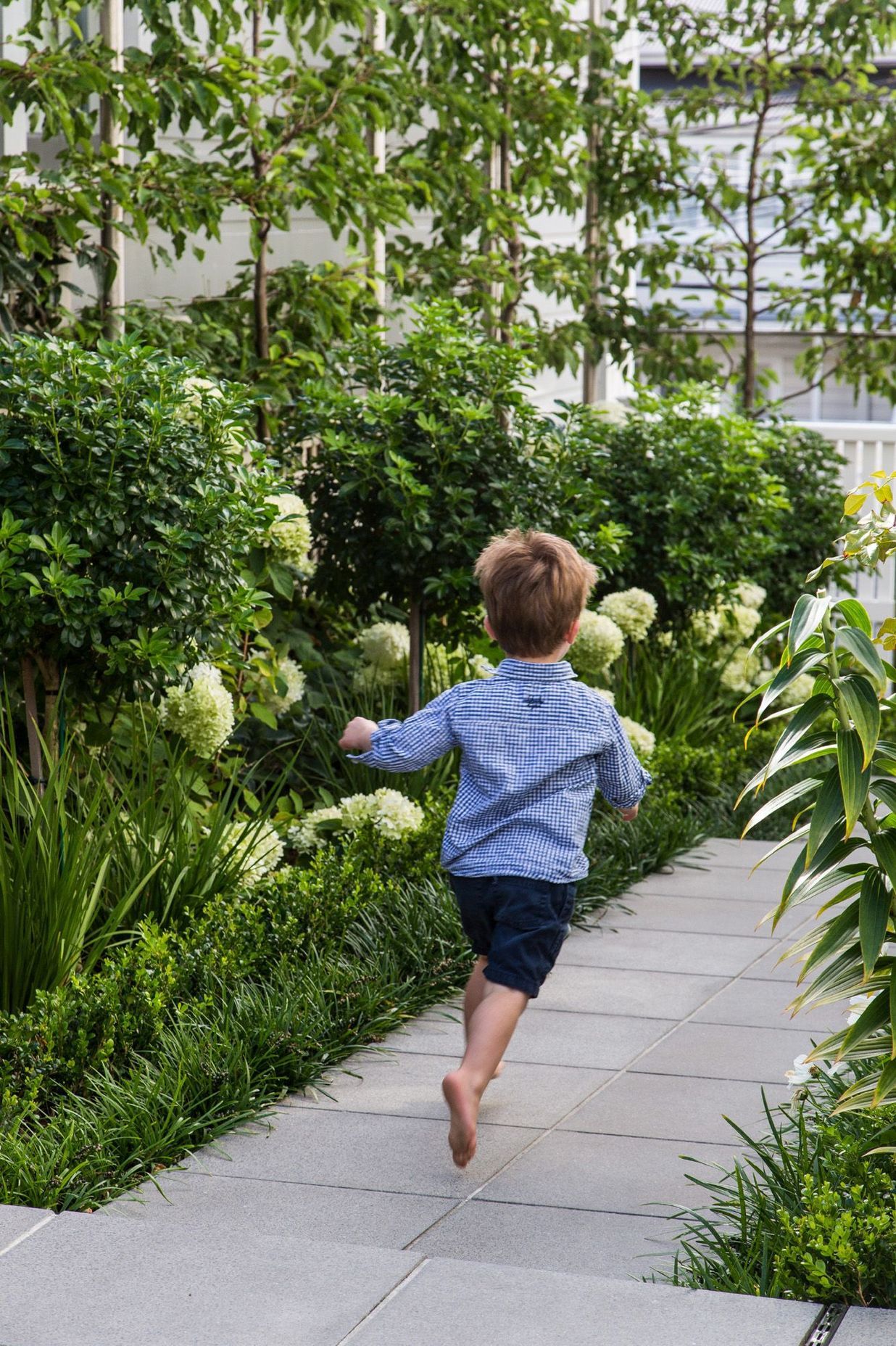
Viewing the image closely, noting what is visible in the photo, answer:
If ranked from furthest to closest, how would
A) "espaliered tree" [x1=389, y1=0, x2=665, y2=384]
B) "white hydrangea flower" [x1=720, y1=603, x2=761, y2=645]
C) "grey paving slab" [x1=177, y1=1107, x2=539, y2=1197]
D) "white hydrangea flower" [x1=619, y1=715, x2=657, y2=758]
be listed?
"white hydrangea flower" [x1=720, y1=603, x2=761, y2=645], "espaliered tree" [x1=389, y1=0, x2=665, y2=384], "white hydrangea flower" [x1=619, y1=715, x2=657, y2=758], "grey paving slab" [x1=177, y1=1107, x2=539, y2=1197]

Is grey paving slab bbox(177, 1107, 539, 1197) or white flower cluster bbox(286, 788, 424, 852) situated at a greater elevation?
white flower cluster bbox(286, 788, 424, 852)

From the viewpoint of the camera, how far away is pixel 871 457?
10172 mm

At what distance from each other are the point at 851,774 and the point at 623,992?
1890mm

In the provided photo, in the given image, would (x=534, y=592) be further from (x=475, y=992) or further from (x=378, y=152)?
(x=378, y=152)

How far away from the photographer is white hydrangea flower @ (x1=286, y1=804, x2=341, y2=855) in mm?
4965

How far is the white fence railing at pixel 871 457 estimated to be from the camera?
10000 millimetres

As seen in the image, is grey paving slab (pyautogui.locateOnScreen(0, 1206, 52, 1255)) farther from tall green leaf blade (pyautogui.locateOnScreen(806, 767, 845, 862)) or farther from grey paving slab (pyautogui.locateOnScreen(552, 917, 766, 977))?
grey paving slab (pyautogui.locateOnScreen(552, 917, 766, 977))

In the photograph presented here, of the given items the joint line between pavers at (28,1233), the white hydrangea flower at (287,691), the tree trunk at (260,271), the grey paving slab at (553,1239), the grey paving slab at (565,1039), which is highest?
the tree trunk at (260,271)

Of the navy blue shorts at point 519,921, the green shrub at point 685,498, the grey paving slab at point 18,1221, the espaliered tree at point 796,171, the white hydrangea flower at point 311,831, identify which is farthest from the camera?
the espaliered tree at point 796,171

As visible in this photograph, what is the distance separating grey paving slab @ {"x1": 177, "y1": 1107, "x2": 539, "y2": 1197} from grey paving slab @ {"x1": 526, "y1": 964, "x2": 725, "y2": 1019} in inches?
33.7

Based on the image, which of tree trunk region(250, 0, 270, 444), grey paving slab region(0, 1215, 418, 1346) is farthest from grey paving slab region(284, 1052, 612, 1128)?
tree trunk region(250, 0, 270, 444)

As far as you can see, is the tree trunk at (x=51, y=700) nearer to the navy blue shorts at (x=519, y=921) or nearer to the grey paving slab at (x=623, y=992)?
the navy blue shorts at (x=519, y=921)

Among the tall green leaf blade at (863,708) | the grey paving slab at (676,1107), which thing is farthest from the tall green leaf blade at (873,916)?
the grey paving slab at (676,1107)

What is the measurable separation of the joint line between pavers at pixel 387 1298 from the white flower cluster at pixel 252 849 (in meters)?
1.91
